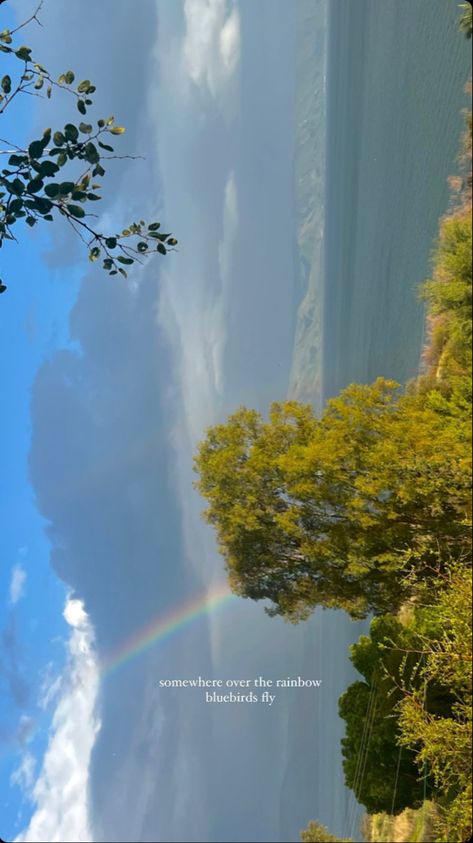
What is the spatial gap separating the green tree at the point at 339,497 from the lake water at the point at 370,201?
10255 mm

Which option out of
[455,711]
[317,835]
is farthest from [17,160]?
[317,835]

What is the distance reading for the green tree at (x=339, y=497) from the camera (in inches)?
450

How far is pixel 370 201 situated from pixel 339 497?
3370 centimetres

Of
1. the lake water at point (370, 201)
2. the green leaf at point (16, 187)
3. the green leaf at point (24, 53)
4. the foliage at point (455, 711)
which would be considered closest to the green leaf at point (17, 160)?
the green leaf at point (16, 187)

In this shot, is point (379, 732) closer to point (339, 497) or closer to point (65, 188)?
point (339, 497)

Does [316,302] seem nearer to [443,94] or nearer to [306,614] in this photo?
[443,94]

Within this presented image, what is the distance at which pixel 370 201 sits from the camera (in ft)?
134

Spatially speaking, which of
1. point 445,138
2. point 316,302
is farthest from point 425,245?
point 316,302

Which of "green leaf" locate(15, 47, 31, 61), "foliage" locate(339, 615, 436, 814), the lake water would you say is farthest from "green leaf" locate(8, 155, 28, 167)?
the lake water

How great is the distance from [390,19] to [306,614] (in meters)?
34.2

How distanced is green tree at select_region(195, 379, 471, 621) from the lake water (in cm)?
1026

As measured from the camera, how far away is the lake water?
Answer: 22953mm

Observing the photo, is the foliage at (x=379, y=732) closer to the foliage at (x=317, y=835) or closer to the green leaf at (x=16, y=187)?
the foliage at (x=317, y=835)

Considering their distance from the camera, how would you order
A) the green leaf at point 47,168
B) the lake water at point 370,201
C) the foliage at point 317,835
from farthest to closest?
the lake water at point 370,201 < the foliage at point 317,835 < the green leaf at point 47,168
